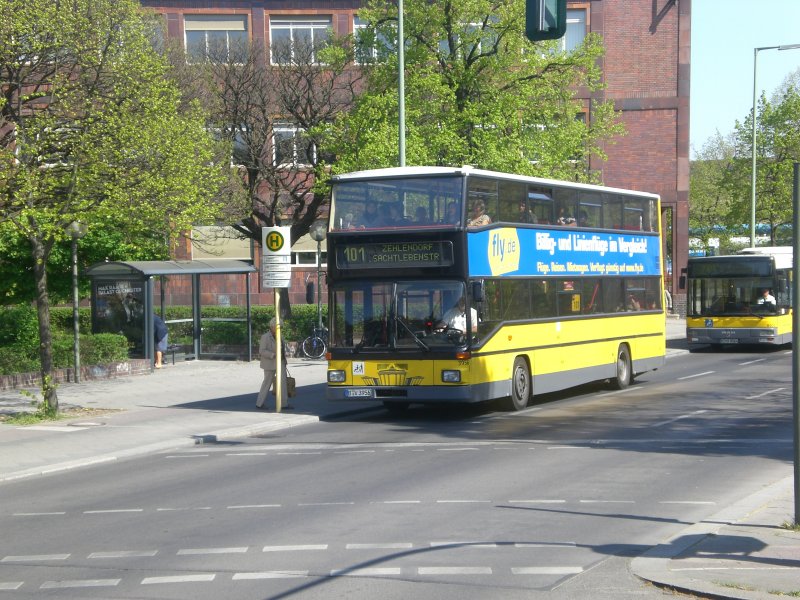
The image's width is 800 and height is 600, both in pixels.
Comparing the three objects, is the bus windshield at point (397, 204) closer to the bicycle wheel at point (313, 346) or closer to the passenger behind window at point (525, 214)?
the passenger behind window at point (525, 214)

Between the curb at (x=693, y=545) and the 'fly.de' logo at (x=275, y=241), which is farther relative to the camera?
the 'fly.de' logo at (x=275, y=241)

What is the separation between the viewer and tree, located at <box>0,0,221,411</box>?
59.0 feet

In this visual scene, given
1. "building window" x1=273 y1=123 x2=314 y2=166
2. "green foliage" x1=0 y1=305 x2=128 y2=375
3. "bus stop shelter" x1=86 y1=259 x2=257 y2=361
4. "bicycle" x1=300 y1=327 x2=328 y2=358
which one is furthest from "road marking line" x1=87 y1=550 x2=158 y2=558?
"building window" x1=273 y1=123 x2=314 y2=166

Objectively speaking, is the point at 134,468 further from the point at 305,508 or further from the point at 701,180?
the point at 701,180

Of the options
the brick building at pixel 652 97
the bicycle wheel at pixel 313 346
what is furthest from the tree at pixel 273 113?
the brick building at pixel 652 97

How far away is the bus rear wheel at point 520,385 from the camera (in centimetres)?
2009

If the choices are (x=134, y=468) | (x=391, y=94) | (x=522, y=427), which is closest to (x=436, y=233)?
(x=522, y=427)

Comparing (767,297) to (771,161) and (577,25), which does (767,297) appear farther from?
(771,161)

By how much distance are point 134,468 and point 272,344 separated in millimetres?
6424

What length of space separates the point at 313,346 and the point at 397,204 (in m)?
14.5

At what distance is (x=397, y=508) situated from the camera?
10961mm

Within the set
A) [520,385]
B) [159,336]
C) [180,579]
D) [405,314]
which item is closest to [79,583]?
[180,579]

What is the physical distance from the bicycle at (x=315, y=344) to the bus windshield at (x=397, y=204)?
13.9 metres

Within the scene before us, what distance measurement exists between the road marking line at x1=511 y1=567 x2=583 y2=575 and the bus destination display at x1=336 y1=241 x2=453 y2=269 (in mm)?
10081
